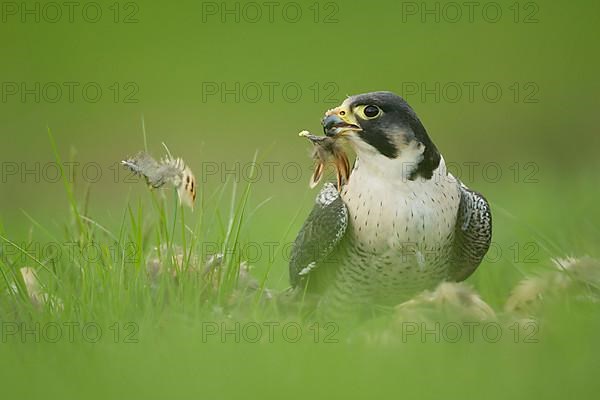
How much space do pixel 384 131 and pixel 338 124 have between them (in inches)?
10.2

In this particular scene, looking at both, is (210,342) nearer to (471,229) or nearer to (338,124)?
(338,124)

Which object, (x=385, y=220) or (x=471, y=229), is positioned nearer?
(x=385, y=220)

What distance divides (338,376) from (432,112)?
43.4 ft

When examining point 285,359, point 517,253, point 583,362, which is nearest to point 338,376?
point 285,359

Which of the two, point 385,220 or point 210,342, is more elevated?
point 385,220

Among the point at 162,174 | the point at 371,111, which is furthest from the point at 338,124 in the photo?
the point at 162,174

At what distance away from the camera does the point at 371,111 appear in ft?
18.0

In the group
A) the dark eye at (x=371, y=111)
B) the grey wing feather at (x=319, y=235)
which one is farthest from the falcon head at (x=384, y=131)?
the grey wing feather at (x=319, y=235)

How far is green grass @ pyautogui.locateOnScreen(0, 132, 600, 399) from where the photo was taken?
3689mm

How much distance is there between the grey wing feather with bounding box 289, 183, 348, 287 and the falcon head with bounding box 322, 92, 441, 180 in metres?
0.40

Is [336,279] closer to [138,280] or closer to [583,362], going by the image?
[138,280]

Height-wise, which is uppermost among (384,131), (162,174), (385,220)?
(384,131)

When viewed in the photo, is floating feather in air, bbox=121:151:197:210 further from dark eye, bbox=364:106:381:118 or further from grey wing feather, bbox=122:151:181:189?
dark eye, bbox=364:106:381:118

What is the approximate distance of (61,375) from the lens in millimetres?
3920
